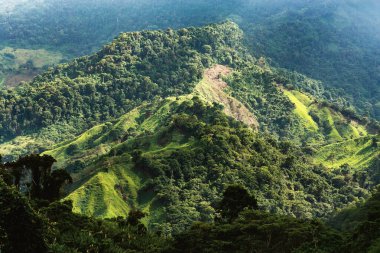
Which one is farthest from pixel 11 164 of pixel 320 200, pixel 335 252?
pixel 320 200

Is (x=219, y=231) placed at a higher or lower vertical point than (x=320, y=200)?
higher

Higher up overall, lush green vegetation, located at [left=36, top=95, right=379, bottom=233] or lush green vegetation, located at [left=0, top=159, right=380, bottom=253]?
lush green vegetation, located at [left=0, top=159, right=380, bottom=253]

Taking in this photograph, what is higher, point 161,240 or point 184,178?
point 161,240

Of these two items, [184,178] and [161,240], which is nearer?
[161,240]

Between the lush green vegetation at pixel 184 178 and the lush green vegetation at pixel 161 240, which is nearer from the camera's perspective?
the lush green vegetation at pixel 161 240

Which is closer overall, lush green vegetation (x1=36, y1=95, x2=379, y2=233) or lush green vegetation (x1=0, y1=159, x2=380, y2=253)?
lush green vegetation (x1=0, y1=159, x2=380, y2=253)

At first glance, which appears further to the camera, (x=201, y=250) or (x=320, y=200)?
(x=320, y=200)

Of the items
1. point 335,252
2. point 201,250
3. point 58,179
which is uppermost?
point 335,252

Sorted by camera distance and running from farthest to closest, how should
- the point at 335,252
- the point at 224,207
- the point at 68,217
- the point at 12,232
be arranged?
the point at 224,207 → the point at 68,217 → the point at 335,252 → the point at 12,232

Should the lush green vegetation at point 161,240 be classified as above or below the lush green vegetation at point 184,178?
above

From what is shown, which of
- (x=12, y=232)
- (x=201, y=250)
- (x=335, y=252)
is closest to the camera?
(x=12, y=232)

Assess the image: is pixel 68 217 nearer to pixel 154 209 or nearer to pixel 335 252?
pixel 335 252
